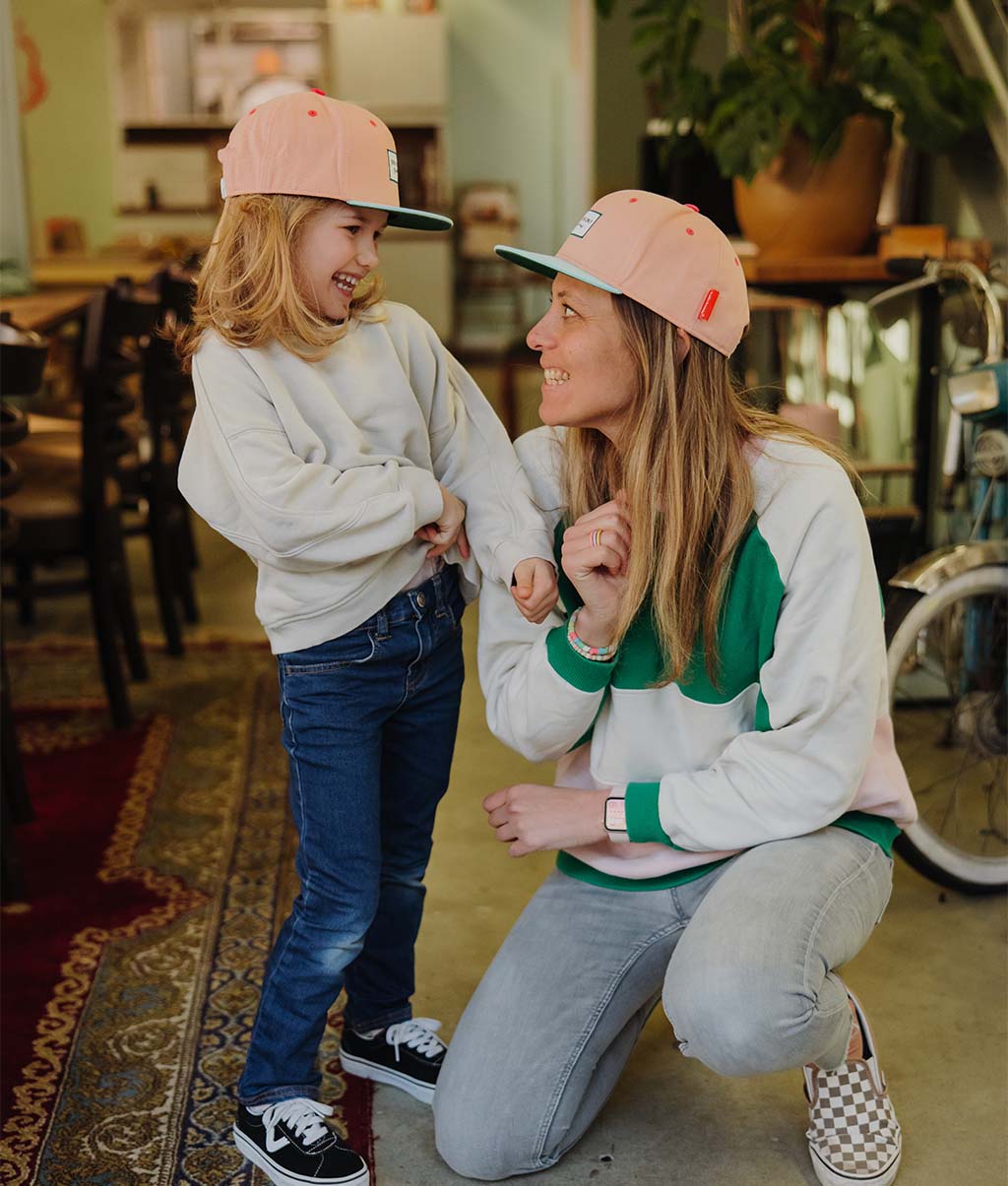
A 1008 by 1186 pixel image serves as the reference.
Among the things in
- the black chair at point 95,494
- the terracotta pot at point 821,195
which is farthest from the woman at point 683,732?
the terracotta pot at point 821,195

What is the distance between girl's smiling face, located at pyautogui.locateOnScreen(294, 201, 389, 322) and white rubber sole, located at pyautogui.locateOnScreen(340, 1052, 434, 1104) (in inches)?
38.1

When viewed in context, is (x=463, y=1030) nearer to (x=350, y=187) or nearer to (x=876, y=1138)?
(x=876, y=1138)

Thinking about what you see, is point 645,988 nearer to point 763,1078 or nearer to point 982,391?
point 763,1078

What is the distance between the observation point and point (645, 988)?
1673 millimetres

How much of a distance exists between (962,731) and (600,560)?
4.17 ft

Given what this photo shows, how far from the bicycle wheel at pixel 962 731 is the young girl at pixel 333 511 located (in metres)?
0.94

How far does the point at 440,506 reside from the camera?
1.58 metres

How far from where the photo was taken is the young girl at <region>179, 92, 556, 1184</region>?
1515mm

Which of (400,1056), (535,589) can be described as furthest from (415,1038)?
(535,589)

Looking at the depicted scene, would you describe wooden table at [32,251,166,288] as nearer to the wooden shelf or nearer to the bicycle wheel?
the wooden shelf

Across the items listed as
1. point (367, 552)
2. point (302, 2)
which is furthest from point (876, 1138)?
point (302, 2)

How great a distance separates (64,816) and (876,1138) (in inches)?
65.0

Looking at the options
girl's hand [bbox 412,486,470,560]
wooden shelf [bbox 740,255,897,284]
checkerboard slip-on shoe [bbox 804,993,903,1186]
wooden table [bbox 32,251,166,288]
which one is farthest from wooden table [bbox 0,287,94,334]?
checkerboard slip-on shoe [bbox 804,993,903,1186]

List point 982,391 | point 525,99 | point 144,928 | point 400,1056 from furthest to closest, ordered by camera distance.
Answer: point 525,99, point 982,391, point 144,928, point 400,1056
